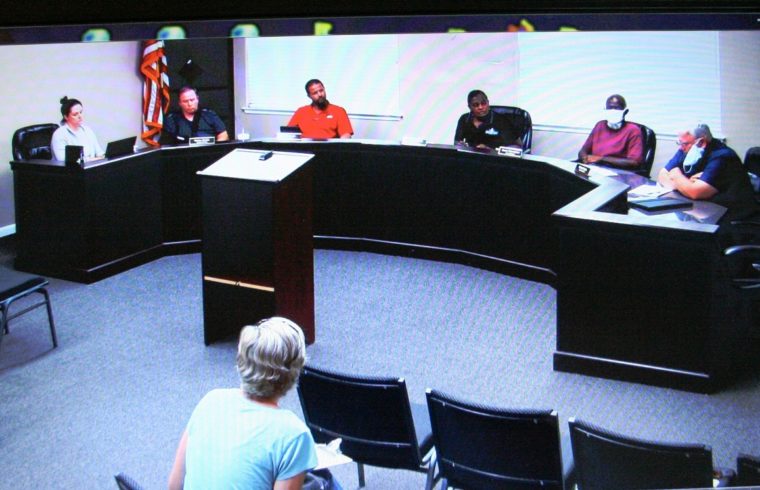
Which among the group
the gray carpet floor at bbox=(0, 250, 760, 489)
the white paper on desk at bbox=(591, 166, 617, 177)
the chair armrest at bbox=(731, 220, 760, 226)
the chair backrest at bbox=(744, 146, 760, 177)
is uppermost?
the chair backrest at bbox=(744, 146, 760, 177)

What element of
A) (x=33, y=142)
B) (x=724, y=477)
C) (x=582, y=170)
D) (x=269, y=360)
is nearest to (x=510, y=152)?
(x=582, y=170)

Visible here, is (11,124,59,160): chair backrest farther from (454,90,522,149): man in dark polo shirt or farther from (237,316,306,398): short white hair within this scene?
(237,316,306,398): short white hair

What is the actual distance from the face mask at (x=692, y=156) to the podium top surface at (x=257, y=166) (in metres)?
2.77

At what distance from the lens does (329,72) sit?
10.2 m

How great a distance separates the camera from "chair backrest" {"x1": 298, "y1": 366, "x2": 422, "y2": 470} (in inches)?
150

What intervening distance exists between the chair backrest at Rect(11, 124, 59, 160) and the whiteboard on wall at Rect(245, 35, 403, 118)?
2662 mm

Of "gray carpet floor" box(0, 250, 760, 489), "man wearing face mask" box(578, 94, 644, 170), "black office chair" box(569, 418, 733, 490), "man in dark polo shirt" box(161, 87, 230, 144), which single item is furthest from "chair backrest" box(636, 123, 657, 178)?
"black office chair" box(569, 418, 733, 490)

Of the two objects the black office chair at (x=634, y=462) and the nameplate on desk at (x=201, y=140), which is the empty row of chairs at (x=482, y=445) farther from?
the nameplate on desk at (x=201, y=140)

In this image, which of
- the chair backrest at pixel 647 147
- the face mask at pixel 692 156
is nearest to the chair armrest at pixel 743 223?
the face mask at pixel 692 156

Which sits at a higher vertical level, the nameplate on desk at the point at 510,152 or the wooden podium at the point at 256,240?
the nameplate on desk at the point at 510,152

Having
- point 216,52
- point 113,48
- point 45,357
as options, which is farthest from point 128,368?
point 216,52

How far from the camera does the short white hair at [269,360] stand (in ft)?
8.93

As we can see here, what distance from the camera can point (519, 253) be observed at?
24.6ft

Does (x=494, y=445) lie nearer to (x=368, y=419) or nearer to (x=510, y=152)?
(x=368, y=419)
